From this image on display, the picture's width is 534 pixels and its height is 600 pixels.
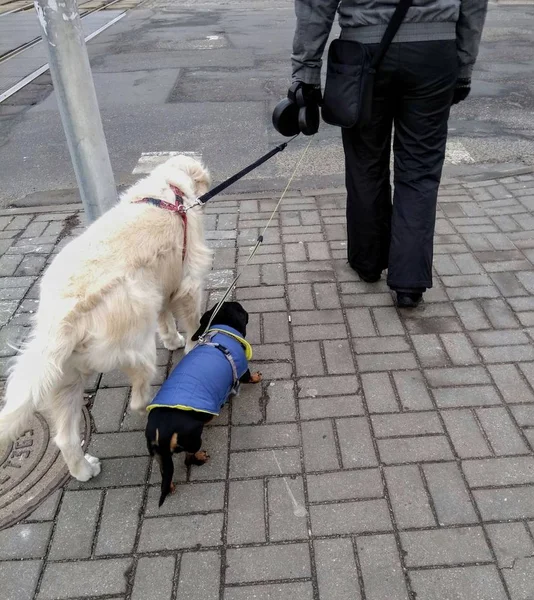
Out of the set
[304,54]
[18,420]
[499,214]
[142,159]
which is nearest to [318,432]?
[18,420]

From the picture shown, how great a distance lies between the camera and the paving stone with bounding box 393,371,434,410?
9.56ft

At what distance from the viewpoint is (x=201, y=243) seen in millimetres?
2996

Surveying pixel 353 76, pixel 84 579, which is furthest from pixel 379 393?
pixel 353 76

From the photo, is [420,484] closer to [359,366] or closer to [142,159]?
[359,366]

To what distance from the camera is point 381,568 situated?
217cm

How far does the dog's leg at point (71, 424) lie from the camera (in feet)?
7.74

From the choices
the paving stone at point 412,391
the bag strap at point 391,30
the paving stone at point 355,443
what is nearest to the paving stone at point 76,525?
the paving stone at point 355,443

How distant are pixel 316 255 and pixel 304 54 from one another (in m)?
1.61

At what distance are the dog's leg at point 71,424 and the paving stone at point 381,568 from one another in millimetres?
1313

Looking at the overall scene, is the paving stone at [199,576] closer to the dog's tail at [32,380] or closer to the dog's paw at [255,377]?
the dog's tail at [32,380]

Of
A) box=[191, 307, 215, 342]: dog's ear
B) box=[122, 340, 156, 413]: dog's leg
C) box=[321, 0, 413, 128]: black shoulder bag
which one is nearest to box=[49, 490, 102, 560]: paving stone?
box=[122, 340, 156, 413]: dog's leg

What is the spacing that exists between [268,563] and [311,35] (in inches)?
109

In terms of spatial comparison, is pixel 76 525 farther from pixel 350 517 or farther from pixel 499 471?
pixel 499 471

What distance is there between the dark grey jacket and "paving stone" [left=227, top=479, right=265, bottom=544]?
2.41 meters
